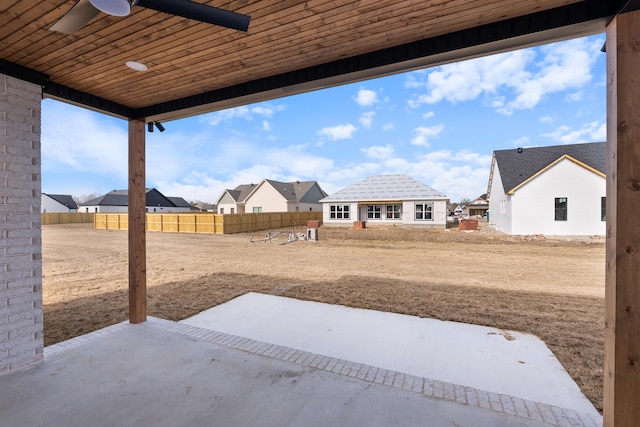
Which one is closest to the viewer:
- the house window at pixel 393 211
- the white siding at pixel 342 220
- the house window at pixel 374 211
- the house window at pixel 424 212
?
the house window at pixel 424 212

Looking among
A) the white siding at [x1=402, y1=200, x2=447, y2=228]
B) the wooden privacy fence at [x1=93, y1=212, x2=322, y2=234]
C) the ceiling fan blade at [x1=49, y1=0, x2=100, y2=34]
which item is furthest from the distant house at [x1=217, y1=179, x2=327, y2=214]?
the ceiling fan blade at [x1=49, y1=0, x2=100, y2=34]

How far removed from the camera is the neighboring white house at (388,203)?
22.9 meters

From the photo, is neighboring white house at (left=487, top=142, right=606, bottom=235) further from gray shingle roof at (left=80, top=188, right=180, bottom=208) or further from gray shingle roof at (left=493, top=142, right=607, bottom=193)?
gray shingle roof at (left=80, top=188, right=180, bottom=208)

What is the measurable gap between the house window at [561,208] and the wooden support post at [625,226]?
19334 mm

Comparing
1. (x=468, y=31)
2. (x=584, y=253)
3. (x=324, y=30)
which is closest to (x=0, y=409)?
(x=324, y=30)

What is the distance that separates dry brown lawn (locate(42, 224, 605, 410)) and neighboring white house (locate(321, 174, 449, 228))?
10619 millimetres

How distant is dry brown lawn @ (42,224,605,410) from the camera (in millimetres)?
4211

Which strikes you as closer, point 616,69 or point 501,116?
point 616,69

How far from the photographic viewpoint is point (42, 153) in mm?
3088

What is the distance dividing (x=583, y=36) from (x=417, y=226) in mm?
21832

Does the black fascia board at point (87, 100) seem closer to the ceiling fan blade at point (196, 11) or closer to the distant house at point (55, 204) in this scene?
the ceiling fan blade at point (196, 11)

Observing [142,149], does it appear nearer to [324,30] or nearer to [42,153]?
[42,153]

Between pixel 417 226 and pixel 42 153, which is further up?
pixel 42 153

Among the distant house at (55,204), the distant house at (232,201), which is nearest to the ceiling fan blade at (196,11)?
the distant house at (232,201)
